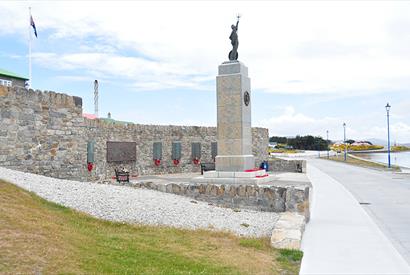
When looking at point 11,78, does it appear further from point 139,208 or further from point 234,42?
point 139,208

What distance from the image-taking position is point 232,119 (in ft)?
51.4

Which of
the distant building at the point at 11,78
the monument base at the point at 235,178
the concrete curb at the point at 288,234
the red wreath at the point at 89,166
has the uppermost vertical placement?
the distant building at the point at 11,78

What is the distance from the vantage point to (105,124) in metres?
19.3

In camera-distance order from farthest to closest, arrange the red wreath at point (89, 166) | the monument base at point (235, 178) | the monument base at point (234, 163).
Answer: the red wreath at point (89, 166), the monument base at point (234, 163), the monument base at point (235, 178)

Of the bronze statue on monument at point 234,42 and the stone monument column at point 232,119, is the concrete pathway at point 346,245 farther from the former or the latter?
the bronze statue on monument at point 234,42

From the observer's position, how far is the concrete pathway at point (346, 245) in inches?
264

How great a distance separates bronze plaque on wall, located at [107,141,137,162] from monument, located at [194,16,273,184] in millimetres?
5912

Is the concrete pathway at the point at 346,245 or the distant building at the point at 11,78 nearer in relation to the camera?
the concrete pathway at the point at 346,245

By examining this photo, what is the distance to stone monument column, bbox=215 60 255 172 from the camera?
15.5m

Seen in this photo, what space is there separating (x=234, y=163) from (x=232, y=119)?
1.72 metres

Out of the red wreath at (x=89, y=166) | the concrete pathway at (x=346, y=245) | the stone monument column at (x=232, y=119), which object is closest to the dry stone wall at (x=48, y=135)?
the red wreath at (x=89, y=166)

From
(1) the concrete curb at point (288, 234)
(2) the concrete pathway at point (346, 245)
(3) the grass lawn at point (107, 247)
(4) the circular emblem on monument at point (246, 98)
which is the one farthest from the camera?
(4) the circular emblem on monument at point (246, 98)

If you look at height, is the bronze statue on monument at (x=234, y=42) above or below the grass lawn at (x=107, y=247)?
above

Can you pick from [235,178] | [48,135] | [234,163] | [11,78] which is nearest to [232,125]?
[234,163]
